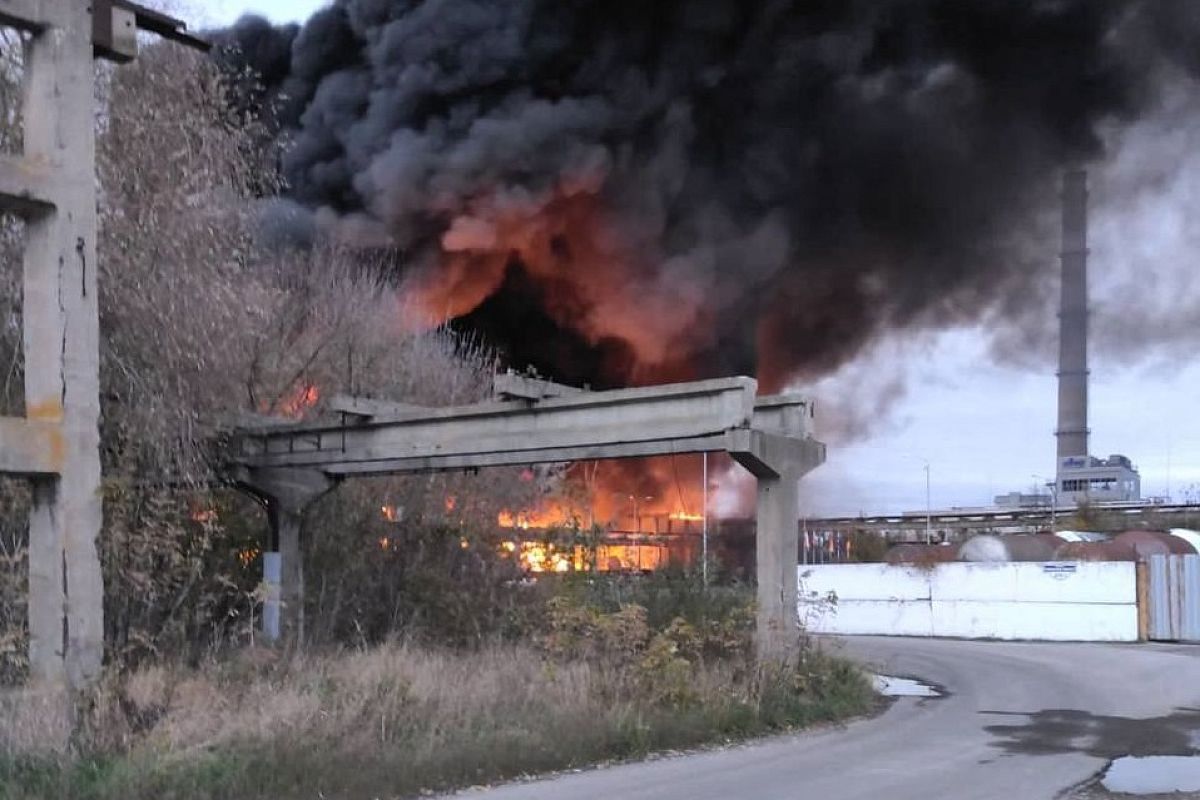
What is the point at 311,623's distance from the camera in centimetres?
1789

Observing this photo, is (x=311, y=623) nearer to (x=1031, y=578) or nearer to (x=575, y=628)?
(x=575, y=628)

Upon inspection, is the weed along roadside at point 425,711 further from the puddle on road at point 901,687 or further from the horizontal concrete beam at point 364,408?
the horizontal concrete beam at point 364,408

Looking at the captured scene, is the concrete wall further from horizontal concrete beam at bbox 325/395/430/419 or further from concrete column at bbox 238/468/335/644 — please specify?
horizontal concrete beam at bbox 325/395/430/419

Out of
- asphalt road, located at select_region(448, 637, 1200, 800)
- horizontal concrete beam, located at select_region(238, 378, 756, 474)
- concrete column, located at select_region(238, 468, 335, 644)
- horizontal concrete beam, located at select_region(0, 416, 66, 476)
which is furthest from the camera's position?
concrete column, located at select_region(238, 468, 335, 644)

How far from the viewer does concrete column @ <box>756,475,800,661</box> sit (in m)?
14.0

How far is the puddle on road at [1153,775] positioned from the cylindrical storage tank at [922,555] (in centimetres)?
2061

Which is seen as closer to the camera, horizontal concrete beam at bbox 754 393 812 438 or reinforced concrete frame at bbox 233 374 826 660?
reinforced concrete frame at bbox 233 374 826 660

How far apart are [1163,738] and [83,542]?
11.0m

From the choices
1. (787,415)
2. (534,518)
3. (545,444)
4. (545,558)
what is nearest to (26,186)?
(545,444)

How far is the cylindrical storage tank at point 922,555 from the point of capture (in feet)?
104

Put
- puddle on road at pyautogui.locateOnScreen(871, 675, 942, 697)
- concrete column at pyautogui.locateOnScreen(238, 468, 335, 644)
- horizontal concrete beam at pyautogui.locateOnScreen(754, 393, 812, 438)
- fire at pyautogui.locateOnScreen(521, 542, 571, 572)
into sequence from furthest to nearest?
fire at pyautogui.locateOnScreen(521, 542, 571, 572), concrete column at pyautogui.locateOnScreen(238, 468, 335, 644), puddle on road at pyautogui.locateOnScreen(871, 675, 942, 697), horizontal concrete beam at pyautogui.locateOnScreen(754, 393, 812, 438)

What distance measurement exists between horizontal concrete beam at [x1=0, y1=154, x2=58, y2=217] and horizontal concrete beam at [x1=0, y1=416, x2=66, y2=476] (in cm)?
193

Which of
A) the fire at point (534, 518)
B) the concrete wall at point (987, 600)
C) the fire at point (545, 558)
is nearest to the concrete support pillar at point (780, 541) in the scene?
the fire at point (545, 558)

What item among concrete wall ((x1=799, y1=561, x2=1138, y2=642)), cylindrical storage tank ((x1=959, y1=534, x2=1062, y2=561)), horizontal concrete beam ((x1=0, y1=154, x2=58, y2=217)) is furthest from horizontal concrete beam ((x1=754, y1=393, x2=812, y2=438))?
cylindrical storage tank ((x1=959, y1=534, x2=1062, y2=561))
